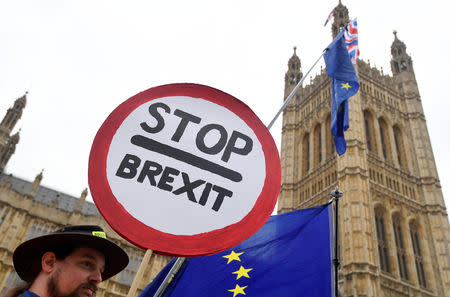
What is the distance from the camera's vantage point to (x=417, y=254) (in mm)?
25594

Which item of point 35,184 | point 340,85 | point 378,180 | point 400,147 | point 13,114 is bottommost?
point 340,85

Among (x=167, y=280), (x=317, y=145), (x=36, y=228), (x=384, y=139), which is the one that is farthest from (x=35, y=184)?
(x=384, y=139)

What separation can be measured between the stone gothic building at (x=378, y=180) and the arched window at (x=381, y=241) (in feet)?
0.24

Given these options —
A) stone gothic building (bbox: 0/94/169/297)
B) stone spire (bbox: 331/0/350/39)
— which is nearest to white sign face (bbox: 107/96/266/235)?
stone gothic building (bbox: 0/94/169/297)

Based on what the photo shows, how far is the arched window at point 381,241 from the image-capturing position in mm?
23562

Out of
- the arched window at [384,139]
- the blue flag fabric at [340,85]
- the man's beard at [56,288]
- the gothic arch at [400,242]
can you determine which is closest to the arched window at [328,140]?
the arched window at [384,139]

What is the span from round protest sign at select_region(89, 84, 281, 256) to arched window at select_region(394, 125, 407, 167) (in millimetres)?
32613

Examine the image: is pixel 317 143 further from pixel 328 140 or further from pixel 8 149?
pixel 8 149

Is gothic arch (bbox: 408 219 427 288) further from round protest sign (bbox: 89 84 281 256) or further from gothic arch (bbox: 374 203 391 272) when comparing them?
round protest sign (bbox: 89 84 281 256)

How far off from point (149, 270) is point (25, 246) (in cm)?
2413

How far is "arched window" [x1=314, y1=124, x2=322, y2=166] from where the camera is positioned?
31.7 metres

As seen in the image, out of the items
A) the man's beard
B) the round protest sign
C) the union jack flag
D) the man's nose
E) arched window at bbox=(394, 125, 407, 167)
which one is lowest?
the man's beard

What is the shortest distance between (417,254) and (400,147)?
34.3 ft

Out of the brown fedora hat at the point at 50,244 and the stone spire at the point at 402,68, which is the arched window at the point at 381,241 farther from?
the brown fedora hat at the point at 50,244
